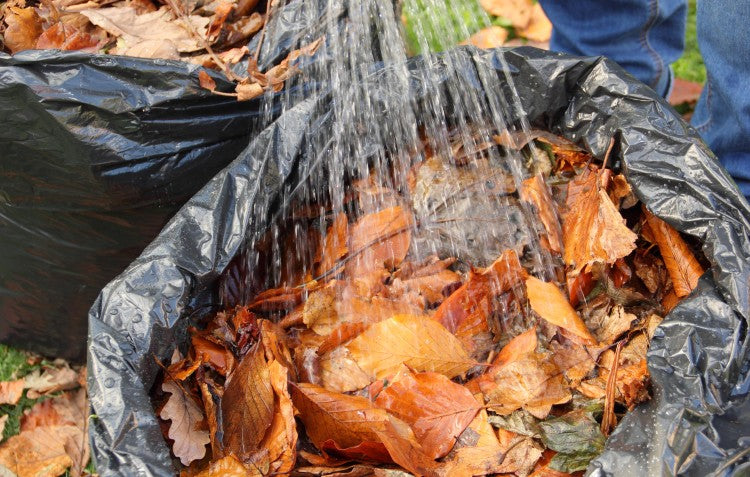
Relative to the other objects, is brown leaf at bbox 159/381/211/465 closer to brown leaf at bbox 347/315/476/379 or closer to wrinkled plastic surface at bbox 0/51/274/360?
brown leaf at bbox 347/315/476/379

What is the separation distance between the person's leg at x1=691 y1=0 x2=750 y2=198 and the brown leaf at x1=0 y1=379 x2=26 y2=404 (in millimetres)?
1998

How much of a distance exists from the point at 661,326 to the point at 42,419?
1603 millimetres

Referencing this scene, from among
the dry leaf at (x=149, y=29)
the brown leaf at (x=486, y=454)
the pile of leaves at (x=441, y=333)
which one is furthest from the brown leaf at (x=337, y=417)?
the dry leaf at (x=149, y=29)

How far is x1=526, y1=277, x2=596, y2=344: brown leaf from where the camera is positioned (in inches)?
49.4

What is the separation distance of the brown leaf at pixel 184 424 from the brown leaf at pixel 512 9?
2.13 meters

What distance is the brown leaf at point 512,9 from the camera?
2.82 meters

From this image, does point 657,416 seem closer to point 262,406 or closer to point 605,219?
point 605,219

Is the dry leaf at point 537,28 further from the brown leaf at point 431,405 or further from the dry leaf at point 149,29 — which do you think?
the brown leaf at point 431,405

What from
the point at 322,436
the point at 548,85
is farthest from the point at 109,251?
the point at 548,85

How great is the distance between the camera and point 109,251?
5.40ft

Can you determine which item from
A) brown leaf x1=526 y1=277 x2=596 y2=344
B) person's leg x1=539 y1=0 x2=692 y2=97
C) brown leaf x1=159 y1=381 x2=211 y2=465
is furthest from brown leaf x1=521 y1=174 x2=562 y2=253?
person's leg x1=539 y1=0 x2=692 y2=97

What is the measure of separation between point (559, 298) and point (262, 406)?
554 millimetres

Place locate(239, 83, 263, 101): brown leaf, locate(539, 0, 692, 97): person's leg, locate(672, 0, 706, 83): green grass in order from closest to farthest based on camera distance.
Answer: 1. locate(239, 83, 263, 101): brown leaf
2. locate(539, 0, 692, 97): person's leg
3. locate(672, 0, 706, 83): green grass

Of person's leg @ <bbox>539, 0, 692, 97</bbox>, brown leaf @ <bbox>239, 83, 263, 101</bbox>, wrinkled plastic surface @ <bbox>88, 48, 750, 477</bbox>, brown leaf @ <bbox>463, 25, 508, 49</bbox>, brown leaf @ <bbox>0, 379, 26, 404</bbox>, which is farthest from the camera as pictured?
brown leaf @ <bbox>463, 25, 508, 49</bbox>
